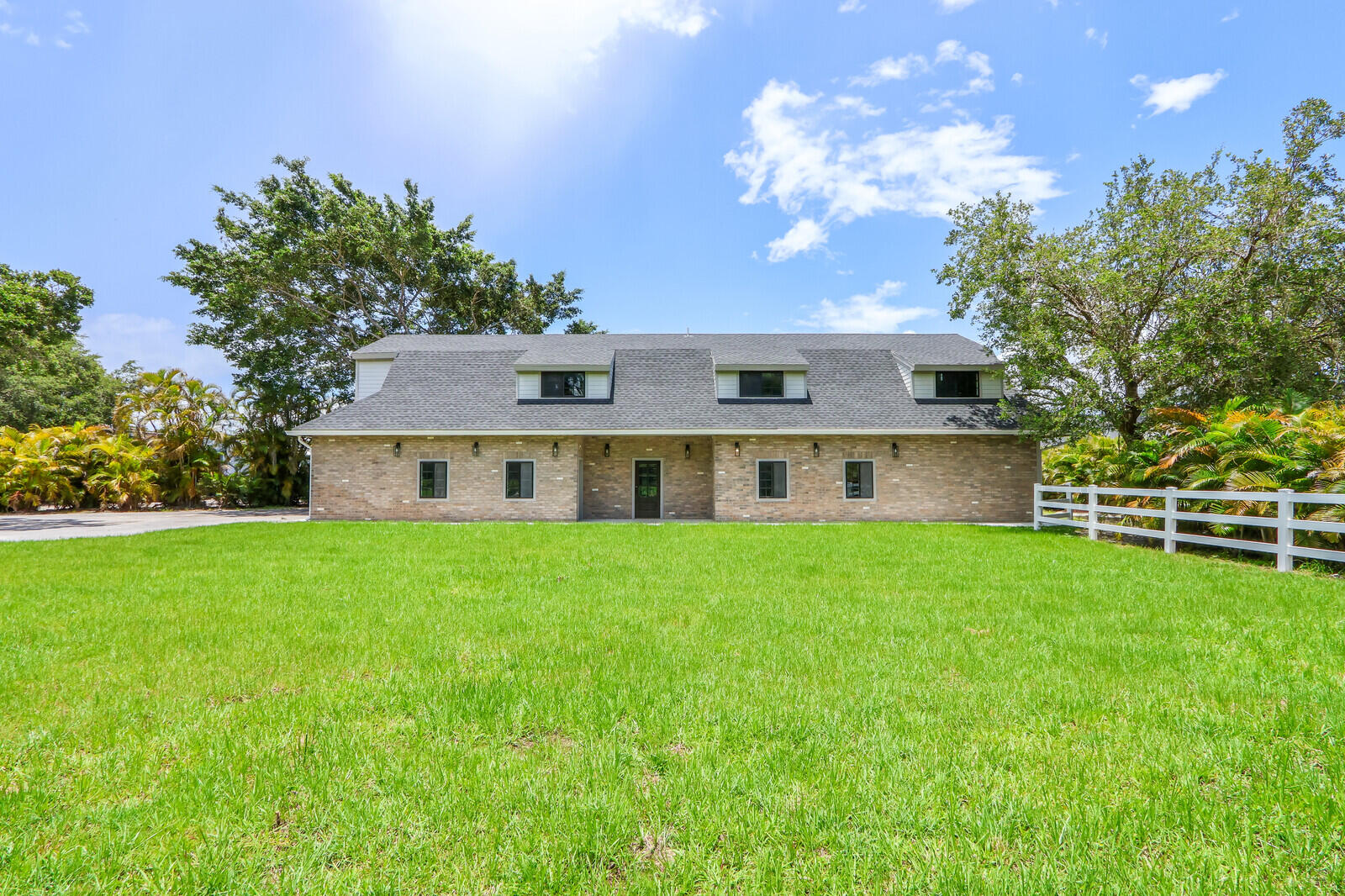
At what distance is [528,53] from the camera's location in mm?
11078

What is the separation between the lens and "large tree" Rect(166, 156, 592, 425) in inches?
961

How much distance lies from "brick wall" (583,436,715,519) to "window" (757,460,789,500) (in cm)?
185

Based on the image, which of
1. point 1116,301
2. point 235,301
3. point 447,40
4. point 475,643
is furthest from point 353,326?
point 1116,301

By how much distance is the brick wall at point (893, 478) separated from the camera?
1694 centimetres

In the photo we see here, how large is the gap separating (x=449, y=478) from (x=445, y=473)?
0.22m

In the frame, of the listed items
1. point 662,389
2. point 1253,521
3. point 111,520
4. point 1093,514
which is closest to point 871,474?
point 1093,514

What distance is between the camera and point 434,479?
1722 cm

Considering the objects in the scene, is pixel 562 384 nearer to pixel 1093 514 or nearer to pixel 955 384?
pixel 955 384

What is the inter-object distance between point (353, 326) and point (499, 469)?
15.1 m

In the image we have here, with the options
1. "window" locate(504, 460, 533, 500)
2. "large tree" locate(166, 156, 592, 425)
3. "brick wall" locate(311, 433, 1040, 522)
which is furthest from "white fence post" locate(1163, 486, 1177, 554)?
"large tree" locate(166, 156, 592, 425)

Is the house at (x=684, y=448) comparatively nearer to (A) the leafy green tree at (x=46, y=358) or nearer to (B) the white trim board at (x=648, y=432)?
(B) the white trim board at (x=648, y=432)

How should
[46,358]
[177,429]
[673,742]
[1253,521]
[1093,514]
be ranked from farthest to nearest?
[46,358]
[177,429]
[1093,514]
[1253,521]
[673,742]

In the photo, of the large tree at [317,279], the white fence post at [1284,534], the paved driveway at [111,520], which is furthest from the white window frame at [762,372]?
the large tree at [317,279]

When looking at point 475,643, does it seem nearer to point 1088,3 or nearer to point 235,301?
point 1088,3
